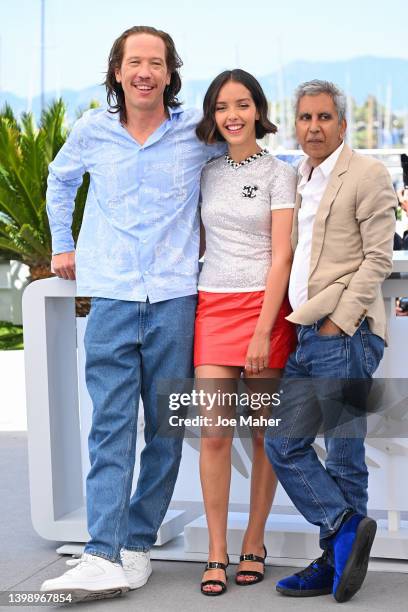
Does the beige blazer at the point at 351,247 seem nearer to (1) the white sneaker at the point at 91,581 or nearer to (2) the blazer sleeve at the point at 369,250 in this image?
(2) the blazer sleeve at the point at 369,250

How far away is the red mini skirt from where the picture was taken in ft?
13.1

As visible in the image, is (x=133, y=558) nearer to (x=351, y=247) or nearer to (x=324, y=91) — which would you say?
(x=351, y=247)

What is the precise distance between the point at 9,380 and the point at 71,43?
151 meters

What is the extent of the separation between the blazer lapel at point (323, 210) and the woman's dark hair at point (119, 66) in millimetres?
784

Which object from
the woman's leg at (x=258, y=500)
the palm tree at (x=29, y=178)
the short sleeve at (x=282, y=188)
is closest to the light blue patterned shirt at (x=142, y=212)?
the short sleeve at (x=282, y=188)

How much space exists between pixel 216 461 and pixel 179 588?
20.6 inches

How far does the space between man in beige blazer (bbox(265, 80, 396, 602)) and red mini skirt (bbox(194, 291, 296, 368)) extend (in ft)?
0.33

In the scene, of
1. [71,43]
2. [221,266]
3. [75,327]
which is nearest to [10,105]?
[75,327]

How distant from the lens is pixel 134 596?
4.10m

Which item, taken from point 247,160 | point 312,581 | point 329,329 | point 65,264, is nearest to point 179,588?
point 312,581

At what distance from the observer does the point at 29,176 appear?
13.7 meters

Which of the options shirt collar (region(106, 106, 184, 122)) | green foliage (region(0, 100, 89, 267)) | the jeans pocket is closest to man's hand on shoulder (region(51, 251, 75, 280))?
shirt collar (region(106, 106, 184, 122))

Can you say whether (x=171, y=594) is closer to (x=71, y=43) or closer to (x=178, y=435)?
(x=178, y=435)

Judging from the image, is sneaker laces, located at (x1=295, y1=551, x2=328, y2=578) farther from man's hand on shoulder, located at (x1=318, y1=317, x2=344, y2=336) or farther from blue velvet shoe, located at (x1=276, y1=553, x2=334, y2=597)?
man's hand on shoulder, located at (x1=318, y1=317, x2=344, y2=336)
